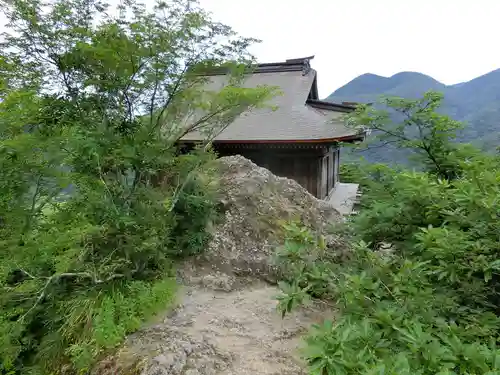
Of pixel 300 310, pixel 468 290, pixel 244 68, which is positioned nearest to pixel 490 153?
pixel 468 290

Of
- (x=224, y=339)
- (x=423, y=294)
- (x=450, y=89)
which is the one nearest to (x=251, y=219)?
(x=224, y=339)

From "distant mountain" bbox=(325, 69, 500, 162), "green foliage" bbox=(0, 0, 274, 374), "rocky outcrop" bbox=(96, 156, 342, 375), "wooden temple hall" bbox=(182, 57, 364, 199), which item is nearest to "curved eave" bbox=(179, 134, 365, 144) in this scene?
"wooden temple hall" bbox=(182, 57, 364, 199)

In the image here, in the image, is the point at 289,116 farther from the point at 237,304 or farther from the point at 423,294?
the point at 423,294

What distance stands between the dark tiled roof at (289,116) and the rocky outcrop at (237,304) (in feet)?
6.27

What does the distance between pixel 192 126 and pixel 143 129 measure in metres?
0.97

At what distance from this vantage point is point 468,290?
74.5 inches

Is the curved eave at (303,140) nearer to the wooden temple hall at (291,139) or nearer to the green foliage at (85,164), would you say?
the wooden temple hall at (291,139)

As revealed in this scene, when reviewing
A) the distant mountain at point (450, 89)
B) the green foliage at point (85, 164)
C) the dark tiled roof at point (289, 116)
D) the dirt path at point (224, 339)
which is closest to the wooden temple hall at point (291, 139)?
the dark tiled roof at point (289, 116)

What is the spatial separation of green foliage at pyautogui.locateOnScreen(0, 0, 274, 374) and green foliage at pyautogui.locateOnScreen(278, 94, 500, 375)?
2861 millimetres

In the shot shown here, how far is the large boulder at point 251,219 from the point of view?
5.68 metres

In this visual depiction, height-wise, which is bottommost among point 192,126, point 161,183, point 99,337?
→ point 99,337

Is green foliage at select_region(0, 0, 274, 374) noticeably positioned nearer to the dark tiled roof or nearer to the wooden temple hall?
the dark tiled roof

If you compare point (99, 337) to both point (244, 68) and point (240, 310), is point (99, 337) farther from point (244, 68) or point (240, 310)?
point (244, 68)

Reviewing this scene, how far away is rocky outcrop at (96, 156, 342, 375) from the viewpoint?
330 cm
